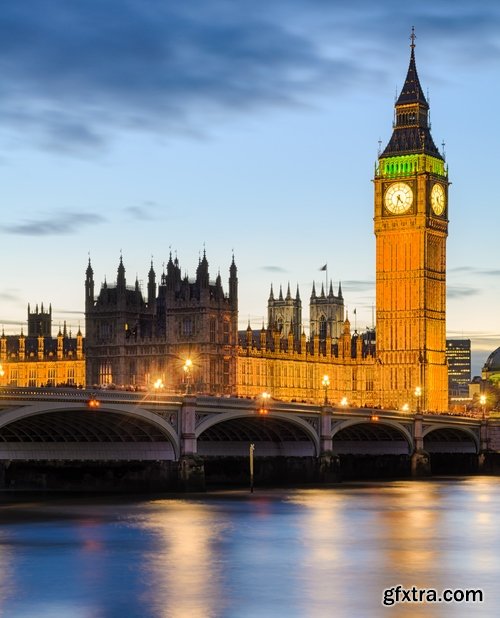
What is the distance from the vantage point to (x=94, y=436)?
9438 cm

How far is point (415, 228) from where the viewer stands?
179000 millimetres

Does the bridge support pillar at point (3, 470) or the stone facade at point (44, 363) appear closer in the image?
the bridge support pillar at point (3, 470)

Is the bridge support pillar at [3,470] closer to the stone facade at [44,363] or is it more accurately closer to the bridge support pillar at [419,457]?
the bridge support pillar at [419,457]

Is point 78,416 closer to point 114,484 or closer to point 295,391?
point 114,484

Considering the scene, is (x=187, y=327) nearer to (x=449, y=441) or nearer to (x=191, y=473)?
(x=449, y=441)

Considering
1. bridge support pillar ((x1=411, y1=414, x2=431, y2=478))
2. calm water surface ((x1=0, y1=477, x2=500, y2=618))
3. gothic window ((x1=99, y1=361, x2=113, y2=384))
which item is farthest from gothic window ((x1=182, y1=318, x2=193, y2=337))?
calm water surface ((x1=0, y1=477, x2=500, y2=618))

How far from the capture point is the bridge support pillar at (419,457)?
13000 centimetres

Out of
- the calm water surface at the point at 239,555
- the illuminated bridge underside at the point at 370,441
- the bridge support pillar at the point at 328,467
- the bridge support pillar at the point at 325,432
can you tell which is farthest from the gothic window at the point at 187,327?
the calm water surface at the point at 239,555

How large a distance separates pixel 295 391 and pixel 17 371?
3377cm

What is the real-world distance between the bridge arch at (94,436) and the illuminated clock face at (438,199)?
300 ft

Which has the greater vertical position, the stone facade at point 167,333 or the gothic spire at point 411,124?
the gothic spire at point 411,124

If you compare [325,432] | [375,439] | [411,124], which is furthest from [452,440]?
[411,124]

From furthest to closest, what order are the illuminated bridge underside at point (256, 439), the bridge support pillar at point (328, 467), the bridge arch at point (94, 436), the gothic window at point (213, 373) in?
the gothic window at point (213, 373) < the bridge support pillar at point (328, 467) < the illuminated bridge underside at point (256, 439) < the bridge arch at point (94, 436)

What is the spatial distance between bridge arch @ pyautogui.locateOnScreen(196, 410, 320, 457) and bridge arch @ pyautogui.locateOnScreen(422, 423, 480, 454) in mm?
31001
